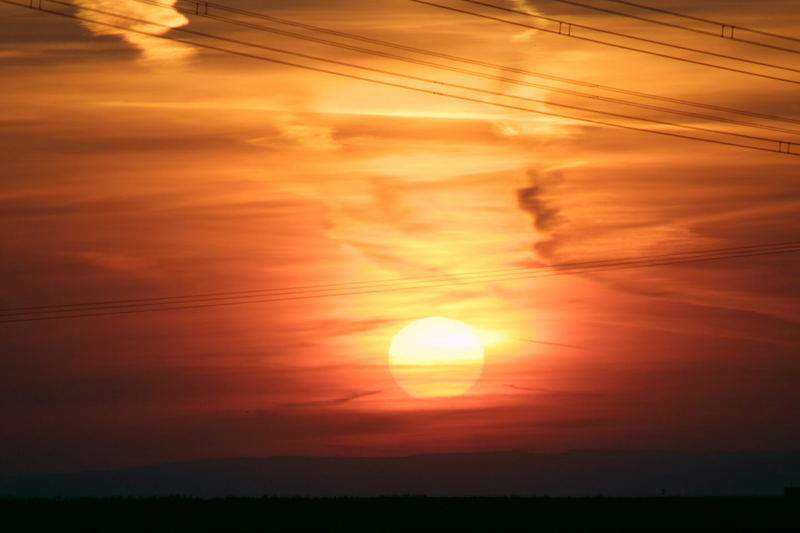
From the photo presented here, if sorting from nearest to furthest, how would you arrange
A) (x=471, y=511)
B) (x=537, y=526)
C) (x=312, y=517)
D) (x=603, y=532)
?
(x=603, y=532) < (x=537, y=526) < (x=312, y=517) < (x=471, y=511)

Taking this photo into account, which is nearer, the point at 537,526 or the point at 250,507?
the point at 537,526

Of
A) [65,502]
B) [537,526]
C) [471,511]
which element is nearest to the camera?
[537,526]

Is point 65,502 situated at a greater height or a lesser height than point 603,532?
greater

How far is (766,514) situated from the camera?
205 feet

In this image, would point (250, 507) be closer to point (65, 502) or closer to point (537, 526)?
point (65, 502)

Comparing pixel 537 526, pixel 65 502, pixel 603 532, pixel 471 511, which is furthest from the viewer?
pixel 65 502

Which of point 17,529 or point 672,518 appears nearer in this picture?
point 17,529

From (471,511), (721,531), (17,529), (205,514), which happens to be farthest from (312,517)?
(721,531)

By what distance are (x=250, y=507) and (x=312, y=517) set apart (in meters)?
6.80

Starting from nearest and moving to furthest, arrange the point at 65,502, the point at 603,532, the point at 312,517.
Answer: the point at 603,532, the point at 312,517, the point at 65,502

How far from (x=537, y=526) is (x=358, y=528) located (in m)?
7.78

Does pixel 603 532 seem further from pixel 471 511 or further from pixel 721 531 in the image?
pixel 471 511

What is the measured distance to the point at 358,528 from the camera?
53.8 metres

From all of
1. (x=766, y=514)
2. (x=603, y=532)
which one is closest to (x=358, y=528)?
(x=603, y=532)
